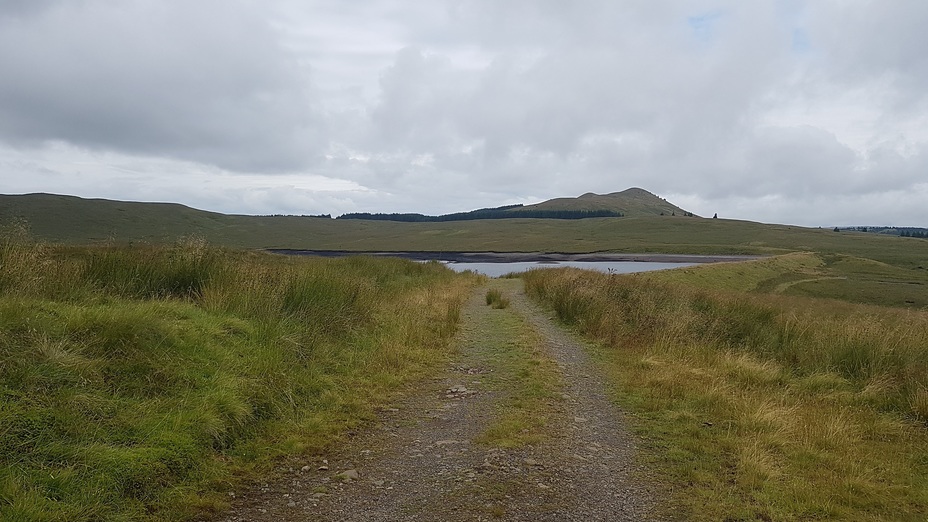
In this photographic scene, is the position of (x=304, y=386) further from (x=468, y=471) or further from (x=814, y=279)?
(x=814, y=279)

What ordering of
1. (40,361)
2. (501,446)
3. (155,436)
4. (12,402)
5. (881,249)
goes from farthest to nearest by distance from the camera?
(881,249) → (501,446) → (40,361) → (155,436) → (12,402)

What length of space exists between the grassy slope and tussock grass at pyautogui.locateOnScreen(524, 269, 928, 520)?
7932 cm

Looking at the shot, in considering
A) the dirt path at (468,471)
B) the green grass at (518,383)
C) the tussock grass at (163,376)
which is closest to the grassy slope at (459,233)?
the green grass at (518,383)

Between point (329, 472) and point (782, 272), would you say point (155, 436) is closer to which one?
point (329, 472)

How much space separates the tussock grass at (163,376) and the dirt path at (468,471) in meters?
0.46

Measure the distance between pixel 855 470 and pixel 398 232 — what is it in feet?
527

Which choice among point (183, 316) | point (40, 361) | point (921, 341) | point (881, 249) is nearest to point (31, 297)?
point (183, 316)

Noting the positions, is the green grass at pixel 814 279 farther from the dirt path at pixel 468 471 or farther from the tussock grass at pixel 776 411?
the dirt path at pixel 468 471

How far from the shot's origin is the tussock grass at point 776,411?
4.59 meters

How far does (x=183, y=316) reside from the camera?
24.1 feet

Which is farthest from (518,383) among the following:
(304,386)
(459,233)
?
(459,233)

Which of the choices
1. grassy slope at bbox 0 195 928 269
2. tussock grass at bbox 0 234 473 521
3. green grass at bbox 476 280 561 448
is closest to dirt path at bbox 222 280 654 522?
green grass at bbox 476 280 561 448

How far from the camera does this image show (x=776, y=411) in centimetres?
652

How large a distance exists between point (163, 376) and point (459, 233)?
14702cm
